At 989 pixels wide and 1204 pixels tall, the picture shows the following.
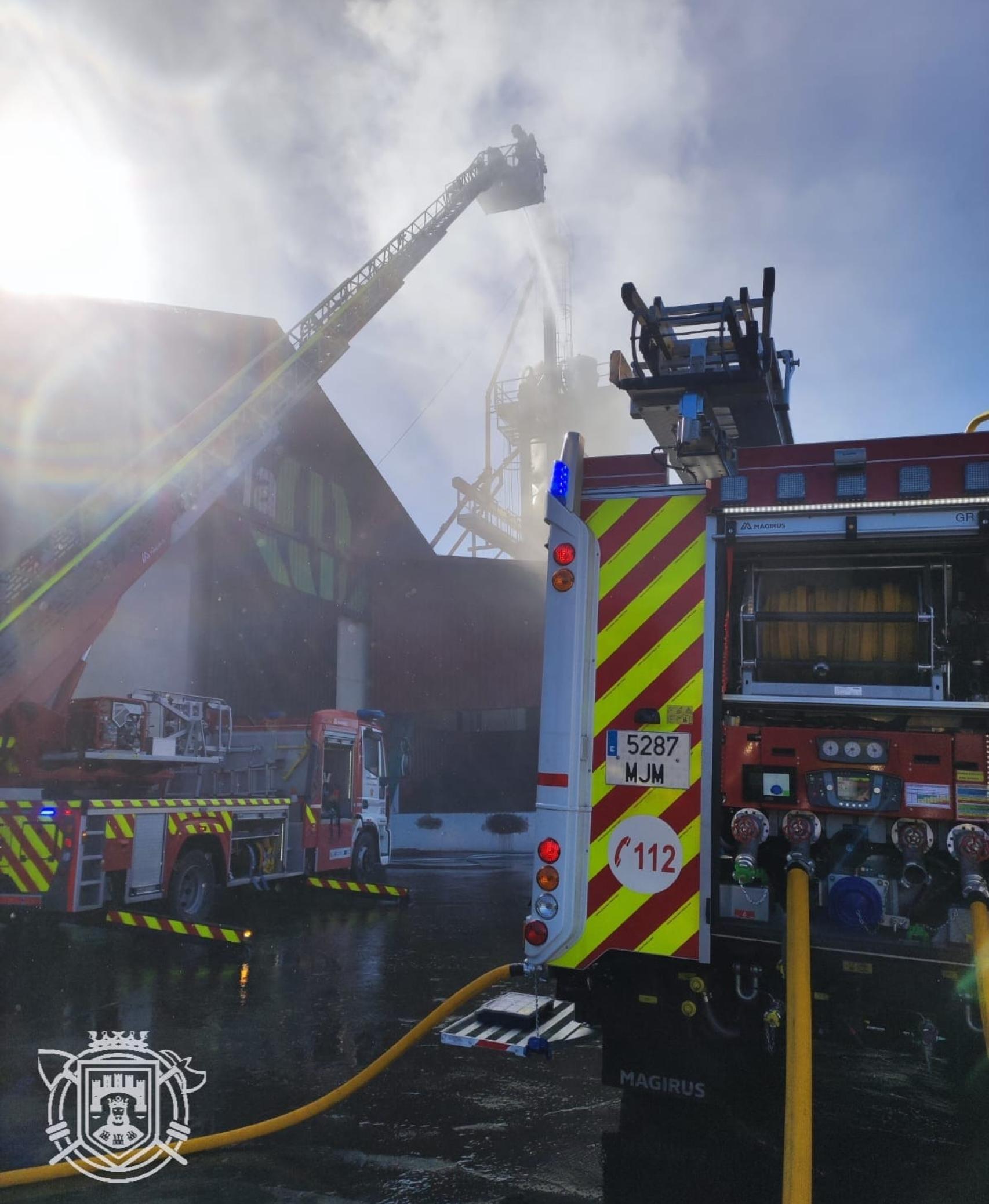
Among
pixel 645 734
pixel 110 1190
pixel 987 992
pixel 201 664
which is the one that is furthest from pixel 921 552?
pixel 201 664

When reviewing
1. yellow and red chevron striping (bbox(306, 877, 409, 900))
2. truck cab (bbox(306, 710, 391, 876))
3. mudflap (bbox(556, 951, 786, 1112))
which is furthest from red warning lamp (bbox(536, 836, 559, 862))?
truck cab (bbox(306, 710, 391, 876))

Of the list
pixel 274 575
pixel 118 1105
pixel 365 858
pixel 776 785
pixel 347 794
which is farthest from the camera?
pixel 274 575

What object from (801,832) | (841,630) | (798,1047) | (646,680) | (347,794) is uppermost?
(841,630)

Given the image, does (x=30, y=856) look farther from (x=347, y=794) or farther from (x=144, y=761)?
(x=347, y=794)

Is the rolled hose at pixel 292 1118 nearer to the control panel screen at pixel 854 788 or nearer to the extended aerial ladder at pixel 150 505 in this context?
the control panel screen at pixel 854 788

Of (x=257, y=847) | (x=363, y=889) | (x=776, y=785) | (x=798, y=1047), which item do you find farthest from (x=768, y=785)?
(x=363, y=889)

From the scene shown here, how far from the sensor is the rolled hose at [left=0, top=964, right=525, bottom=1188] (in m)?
4.35

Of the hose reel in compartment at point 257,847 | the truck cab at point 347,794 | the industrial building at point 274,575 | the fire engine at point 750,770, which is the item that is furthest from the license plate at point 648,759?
the industrial building at point 274,575

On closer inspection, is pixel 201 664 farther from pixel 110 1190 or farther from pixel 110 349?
pixel 110 1190

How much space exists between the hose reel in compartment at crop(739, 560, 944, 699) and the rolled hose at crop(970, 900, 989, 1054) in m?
1.03

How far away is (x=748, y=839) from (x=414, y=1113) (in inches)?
94.5

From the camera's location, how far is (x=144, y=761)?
35.4 feet

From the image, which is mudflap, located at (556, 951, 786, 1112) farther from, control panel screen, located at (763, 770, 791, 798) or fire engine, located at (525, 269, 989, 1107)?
control panel screen, located at (763, 770, 791, 798)

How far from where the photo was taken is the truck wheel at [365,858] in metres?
14.9
